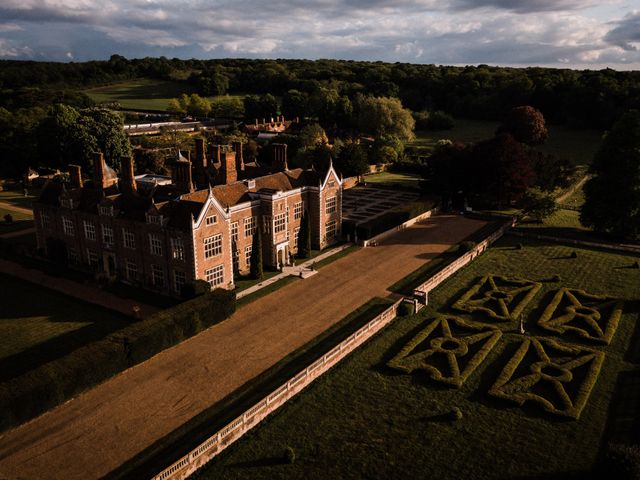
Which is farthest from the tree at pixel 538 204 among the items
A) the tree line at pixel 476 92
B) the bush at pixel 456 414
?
the tree line at pixel 476 92

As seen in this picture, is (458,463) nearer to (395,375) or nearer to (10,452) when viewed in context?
(395,375)

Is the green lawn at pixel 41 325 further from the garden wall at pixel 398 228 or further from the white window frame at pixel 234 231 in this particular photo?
the garden wall at pixel 398 228

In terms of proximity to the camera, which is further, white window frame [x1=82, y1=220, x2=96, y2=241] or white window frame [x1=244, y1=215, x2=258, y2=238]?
white window frame [x1=244, y1=215, x2=258, y2=238]

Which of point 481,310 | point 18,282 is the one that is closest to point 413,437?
point 481,310

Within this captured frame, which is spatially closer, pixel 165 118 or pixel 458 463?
pixel 458 463

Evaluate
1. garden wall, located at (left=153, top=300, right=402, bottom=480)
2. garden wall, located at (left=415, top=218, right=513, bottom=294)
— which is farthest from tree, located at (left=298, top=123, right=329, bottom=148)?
garden wall, located at (left=153, top=300, right=402, bottom=480)

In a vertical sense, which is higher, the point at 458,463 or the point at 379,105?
the point at 379,105

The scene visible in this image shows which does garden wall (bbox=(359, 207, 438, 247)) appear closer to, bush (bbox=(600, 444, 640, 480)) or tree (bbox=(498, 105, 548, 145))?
bush (bbox=(600, 444, 640, 480))

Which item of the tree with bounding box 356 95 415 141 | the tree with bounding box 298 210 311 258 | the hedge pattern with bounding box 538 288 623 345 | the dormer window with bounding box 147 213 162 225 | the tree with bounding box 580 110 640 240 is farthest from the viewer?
the tree with bounding box 356 95 415 141
